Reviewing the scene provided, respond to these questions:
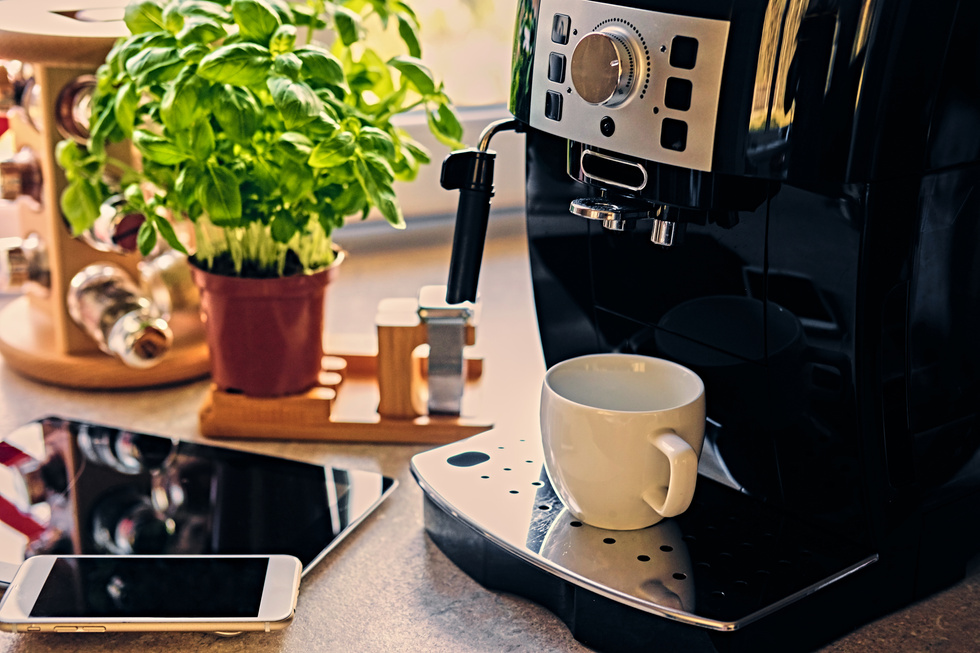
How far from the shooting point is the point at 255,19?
63 centimetres

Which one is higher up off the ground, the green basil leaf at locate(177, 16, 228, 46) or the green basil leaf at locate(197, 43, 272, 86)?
the green basil leaf at locate(177, 16, 228, 46)

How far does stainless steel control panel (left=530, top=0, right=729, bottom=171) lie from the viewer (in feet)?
1.38

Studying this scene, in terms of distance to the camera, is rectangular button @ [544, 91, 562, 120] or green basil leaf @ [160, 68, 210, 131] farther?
green basil leaf @ [160, 68, 210, 131]

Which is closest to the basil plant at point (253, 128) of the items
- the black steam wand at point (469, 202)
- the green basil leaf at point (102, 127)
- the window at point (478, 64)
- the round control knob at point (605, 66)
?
the green basil leaf at point (102, 127)

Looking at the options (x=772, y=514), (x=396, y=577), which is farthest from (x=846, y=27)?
(x=396, y=577)

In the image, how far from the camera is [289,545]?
1.94 ft

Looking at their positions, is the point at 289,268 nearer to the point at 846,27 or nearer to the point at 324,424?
the point at 324,424

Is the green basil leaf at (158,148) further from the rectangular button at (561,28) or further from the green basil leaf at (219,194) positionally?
the rectangular button at (561,28)

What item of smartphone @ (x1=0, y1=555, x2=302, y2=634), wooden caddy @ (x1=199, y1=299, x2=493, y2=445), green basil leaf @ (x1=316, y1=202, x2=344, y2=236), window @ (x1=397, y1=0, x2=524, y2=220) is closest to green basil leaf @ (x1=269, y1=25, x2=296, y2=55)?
green basil leaf @ (x1=316, y1=202, x2=344, y2=236)

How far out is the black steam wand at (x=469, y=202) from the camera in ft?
1.78

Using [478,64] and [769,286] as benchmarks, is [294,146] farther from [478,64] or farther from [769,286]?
[478,64]

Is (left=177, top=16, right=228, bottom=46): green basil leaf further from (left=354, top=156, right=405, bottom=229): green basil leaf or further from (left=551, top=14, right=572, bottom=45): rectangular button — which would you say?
(left=551, top=14, right=572, bottom=45): rectangular button

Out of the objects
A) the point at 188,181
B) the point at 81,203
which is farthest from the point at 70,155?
the point at 188,181

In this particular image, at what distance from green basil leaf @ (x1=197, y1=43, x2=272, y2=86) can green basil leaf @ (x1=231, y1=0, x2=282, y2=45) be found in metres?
0.02
